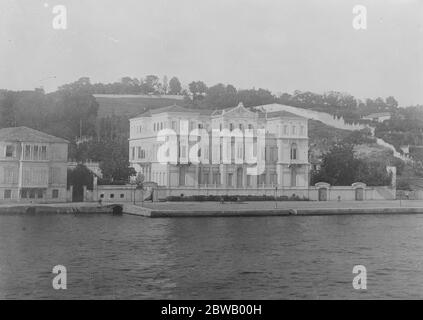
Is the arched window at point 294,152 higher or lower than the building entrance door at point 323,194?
higher

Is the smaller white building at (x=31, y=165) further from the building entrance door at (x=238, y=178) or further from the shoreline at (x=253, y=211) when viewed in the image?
the building entrance door at (x=238, y=178)

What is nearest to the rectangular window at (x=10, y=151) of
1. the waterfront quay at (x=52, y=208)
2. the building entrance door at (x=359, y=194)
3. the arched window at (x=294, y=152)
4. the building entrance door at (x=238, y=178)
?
the waterfront quay at (x=52, y=208)

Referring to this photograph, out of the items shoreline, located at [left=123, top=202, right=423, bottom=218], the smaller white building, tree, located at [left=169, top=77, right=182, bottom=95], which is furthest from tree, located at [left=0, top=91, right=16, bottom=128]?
shoreline, located at [left=123, top=202, right=423, bottom=218]

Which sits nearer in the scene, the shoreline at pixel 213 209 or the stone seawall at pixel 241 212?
the shoreline at pixel 213 209

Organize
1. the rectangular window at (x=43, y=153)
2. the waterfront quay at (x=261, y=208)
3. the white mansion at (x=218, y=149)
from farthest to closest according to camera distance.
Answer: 1. the white mansion at (x=218, y=149)
2. the waterfront quay at (x=261, y=208)
3. the rectangular window at (x=43, y=153)

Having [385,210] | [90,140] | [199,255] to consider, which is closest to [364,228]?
[385,210]

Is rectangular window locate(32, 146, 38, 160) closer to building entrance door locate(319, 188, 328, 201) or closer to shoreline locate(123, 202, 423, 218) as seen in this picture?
shoreline locate(123, 202, 423, 218)

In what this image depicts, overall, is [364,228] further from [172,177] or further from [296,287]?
[296,287]

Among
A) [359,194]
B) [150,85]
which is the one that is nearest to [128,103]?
[150,85]
